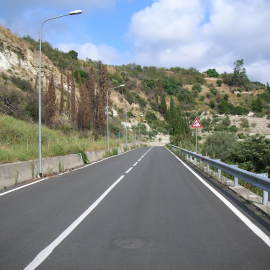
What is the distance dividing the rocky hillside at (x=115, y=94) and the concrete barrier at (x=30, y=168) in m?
20.9

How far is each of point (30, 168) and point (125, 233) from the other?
1017 cm

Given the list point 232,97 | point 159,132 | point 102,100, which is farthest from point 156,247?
point 232,97

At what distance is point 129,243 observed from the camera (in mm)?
5766

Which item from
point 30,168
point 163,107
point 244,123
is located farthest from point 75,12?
point 163,107

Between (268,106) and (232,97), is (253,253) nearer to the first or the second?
(268,106)

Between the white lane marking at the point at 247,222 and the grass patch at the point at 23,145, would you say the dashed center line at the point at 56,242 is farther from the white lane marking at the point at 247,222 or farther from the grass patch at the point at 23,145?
the grass patch at the point at 23,145

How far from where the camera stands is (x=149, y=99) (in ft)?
470

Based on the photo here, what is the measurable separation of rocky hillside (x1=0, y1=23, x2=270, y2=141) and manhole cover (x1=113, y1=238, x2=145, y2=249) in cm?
3648

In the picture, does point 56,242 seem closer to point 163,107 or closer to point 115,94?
point 115,94

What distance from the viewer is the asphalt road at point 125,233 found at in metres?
4.89

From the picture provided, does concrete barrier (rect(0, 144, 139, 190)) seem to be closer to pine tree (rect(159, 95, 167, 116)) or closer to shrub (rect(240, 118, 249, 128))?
shrub (rect(240, 118, 249, 128))

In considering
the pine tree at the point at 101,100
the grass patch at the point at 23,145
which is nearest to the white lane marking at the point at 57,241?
the grass patch at the point at 23,145

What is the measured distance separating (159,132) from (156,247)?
11369cm

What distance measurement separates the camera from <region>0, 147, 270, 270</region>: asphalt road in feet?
16.0
